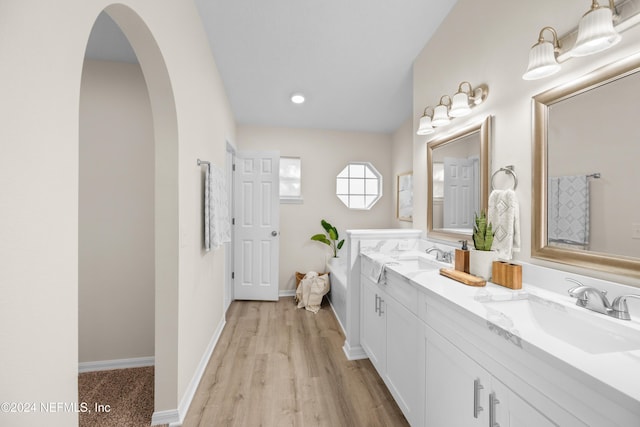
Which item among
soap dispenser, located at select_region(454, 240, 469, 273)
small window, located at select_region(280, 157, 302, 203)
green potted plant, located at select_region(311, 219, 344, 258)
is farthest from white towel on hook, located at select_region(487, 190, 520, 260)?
small window, located at select_region(280, 157, 302, 203)

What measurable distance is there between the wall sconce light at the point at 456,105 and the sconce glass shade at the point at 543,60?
46 cm

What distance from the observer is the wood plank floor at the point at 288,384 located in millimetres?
1582

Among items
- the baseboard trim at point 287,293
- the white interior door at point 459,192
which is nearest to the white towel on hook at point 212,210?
the white interior door at point 459,192

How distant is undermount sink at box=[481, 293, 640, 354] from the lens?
0.83 meters

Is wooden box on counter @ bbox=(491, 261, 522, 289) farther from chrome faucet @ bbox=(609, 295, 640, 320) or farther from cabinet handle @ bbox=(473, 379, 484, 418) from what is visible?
cabinet handle @ bbox=(473, 379, 484, 418)

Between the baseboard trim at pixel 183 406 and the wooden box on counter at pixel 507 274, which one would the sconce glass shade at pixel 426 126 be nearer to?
the wooden box on counter at pixel 507 274

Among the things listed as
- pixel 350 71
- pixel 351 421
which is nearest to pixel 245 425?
pixel 351 421

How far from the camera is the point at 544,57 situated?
3.78ft

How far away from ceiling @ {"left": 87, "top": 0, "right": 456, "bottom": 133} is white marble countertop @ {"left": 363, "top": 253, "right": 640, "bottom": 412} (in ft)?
6.20

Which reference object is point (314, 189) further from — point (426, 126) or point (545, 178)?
point (545, 178)

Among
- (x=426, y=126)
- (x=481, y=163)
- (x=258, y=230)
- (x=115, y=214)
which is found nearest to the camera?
(x=481, y=163)

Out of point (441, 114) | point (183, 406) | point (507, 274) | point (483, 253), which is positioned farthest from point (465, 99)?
point (183, 406)

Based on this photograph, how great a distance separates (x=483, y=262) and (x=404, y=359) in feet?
2.28

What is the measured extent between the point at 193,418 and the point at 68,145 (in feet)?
5.34
